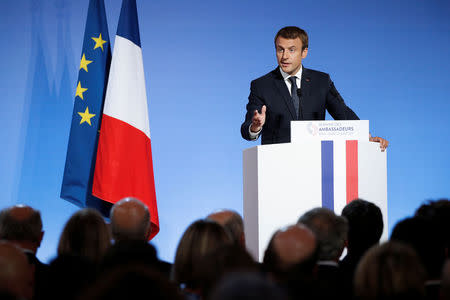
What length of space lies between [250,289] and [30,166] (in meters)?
5.18

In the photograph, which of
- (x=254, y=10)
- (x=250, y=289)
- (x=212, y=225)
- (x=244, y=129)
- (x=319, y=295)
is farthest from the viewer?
(x=254, y=10)

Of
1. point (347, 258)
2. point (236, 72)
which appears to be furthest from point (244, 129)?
point (236, 72)

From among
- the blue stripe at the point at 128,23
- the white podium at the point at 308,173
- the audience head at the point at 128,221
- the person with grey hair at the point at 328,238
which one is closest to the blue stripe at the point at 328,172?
the white podium at the point at 308,173

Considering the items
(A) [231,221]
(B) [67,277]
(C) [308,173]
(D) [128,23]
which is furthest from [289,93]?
(B) [67,277]

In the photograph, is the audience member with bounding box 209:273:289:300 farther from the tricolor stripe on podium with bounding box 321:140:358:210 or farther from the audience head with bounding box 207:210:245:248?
the tricolor stripe on podium with bounding box 321:140:358:210

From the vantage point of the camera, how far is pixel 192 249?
6.57 feet

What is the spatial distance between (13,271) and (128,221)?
1.12 metres

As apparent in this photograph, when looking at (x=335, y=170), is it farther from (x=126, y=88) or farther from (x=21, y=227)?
(x=126, y=88)

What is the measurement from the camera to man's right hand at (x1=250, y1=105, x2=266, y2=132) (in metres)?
3.51

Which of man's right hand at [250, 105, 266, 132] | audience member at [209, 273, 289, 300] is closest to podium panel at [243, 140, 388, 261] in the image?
man's right hand at [250, 105, 266, 132]

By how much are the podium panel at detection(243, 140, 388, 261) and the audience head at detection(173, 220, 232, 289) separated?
133cm

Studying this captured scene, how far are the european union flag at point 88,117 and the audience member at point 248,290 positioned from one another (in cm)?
409

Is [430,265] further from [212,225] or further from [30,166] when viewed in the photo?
[30,166]

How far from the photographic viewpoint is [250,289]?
0.92 metres
